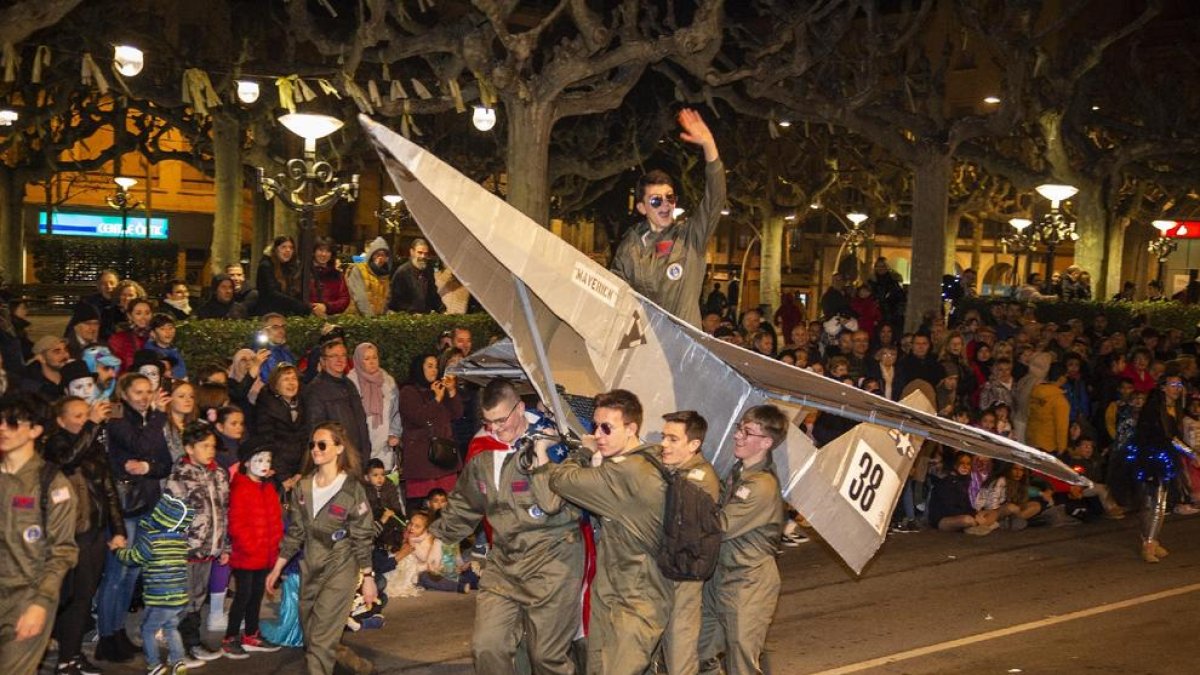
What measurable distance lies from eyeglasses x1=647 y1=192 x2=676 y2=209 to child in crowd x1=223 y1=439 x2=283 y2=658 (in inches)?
136

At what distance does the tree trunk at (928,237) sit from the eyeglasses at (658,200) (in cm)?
1615

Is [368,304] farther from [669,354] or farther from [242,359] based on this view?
[669,354]

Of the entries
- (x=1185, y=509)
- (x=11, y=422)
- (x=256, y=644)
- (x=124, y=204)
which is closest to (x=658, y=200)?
(x=11, y=422)

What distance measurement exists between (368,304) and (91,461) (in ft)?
23.9

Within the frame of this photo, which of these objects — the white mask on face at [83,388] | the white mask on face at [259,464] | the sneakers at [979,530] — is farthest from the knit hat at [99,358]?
the sneakers at [979,530]

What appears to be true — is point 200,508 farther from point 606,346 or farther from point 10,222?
point 10,222

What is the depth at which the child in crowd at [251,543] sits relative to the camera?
356 inches

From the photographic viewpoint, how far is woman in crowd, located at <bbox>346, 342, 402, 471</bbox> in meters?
11.8

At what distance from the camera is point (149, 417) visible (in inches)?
354

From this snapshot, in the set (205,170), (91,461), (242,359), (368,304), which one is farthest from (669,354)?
(205,170)

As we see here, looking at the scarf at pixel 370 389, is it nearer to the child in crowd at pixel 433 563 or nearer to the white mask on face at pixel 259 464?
the child in crowd at pixel 433 563

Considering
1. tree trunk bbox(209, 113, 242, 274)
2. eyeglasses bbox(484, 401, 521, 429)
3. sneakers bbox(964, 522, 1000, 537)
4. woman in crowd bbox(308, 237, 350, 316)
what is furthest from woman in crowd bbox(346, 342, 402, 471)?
tree trunk bbox(209, 113, 242, 274)

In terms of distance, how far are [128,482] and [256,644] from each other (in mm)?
1396

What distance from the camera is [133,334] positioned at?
11688 millimetres
